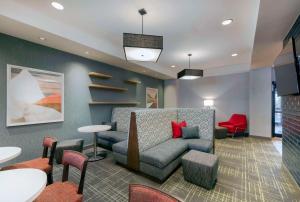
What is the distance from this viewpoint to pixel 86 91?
4254mm

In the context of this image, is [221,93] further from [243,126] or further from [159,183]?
[159,183]

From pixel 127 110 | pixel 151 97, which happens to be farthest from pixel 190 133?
pixel 151 97

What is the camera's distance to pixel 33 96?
3.14 m

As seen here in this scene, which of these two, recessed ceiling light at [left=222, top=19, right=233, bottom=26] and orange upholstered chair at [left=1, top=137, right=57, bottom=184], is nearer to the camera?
orange upholstered chair at [left=1, top=137, right=57, bottom=184]

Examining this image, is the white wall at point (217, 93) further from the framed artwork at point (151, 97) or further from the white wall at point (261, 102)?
the framed artwork at point (151, 97)

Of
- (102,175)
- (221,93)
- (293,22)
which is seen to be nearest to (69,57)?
(102,175)

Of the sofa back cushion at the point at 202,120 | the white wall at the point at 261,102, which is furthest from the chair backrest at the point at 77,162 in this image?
the white wall at the point at 261,102

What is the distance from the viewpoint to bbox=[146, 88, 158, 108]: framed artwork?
6.81m

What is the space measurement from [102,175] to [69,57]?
3139mm

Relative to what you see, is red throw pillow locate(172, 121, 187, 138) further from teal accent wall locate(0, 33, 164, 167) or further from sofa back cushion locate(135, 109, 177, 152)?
teal accent wall locate(0, 33, 164, 167)

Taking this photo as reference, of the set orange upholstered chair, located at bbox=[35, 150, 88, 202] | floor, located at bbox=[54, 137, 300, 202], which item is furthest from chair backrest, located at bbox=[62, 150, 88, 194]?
floor, located at bbox=[54, 137, 300, 202]

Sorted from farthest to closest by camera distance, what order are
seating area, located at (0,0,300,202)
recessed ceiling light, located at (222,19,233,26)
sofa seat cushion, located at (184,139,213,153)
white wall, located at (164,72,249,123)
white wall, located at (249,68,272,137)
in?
white wall, located at (164,72,249,123) → white wall, located at (249,68,272,137) → sofa seat cushion, located at (184,139,213,153) → recessed ceiling light, located at (222,19,233,26) → seating area, located at (0,0,300,202)

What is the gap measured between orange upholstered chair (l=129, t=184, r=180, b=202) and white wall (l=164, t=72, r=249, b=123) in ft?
21.0

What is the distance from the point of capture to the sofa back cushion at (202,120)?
11.8 ft
